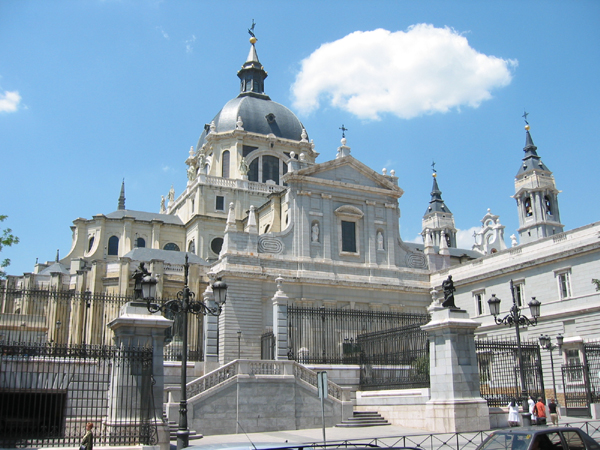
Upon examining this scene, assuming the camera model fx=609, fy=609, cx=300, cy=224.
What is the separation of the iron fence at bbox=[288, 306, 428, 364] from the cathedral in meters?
7.29

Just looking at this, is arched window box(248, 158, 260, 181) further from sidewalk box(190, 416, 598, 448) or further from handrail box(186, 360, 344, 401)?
sidewalk box(190, 416, 598, 448)

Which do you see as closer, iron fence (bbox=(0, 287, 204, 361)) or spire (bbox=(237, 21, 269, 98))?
iron fence (bbox=(0, 287, 204, 361))

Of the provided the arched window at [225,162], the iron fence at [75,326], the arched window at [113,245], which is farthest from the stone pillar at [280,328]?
the arched window at [225,162]

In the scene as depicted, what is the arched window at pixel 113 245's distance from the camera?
172 ft

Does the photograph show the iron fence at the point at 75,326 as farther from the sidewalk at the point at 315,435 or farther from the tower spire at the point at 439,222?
the tower spire at the point at 439,222

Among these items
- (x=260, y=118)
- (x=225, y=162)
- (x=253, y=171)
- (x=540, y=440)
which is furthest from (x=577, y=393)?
(x=260, y=118)

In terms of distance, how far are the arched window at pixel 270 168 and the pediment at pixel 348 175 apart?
679 inches

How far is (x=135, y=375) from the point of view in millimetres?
14672

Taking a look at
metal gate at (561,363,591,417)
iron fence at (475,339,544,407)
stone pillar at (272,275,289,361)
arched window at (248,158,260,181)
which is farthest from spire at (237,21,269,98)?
iron fence at (475,339,544,407)

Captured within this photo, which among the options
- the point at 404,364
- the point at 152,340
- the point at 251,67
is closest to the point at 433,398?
the point at 404,364

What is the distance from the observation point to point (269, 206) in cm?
4609

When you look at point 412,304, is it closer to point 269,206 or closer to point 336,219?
point 336,219

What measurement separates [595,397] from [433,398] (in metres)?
9.49

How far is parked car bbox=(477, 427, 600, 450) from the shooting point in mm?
9453
